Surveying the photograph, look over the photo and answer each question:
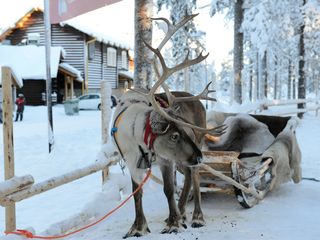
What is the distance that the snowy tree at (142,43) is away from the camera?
7.82m

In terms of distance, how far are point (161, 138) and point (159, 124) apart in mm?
132

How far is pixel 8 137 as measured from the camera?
161 inches

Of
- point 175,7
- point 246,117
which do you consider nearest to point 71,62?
point 175,7

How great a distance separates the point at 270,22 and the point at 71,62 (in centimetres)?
1497

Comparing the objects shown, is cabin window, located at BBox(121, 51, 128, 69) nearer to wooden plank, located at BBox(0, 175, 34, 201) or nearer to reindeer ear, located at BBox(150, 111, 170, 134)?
reindeer ear, located at BBox(150, 111, 170, 134)

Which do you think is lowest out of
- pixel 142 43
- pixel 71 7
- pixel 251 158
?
pixel 251 158

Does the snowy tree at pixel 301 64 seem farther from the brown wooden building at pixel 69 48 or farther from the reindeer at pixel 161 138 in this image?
Result: the brown wooden building at pixel 69 48

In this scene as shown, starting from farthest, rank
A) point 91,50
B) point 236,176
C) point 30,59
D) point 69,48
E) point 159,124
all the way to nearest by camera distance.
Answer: point 91,50 → point 69,48 → point 30,59 → point 236,176 → point 159,124

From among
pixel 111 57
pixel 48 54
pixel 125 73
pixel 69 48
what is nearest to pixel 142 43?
pixel 48 54

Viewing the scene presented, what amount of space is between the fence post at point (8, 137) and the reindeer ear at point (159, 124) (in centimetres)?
139

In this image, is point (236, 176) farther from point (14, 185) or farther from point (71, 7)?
point (71, 7)

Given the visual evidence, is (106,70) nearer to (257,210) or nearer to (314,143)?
(314,143)

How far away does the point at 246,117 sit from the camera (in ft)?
23.4

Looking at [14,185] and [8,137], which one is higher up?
[8,137]
